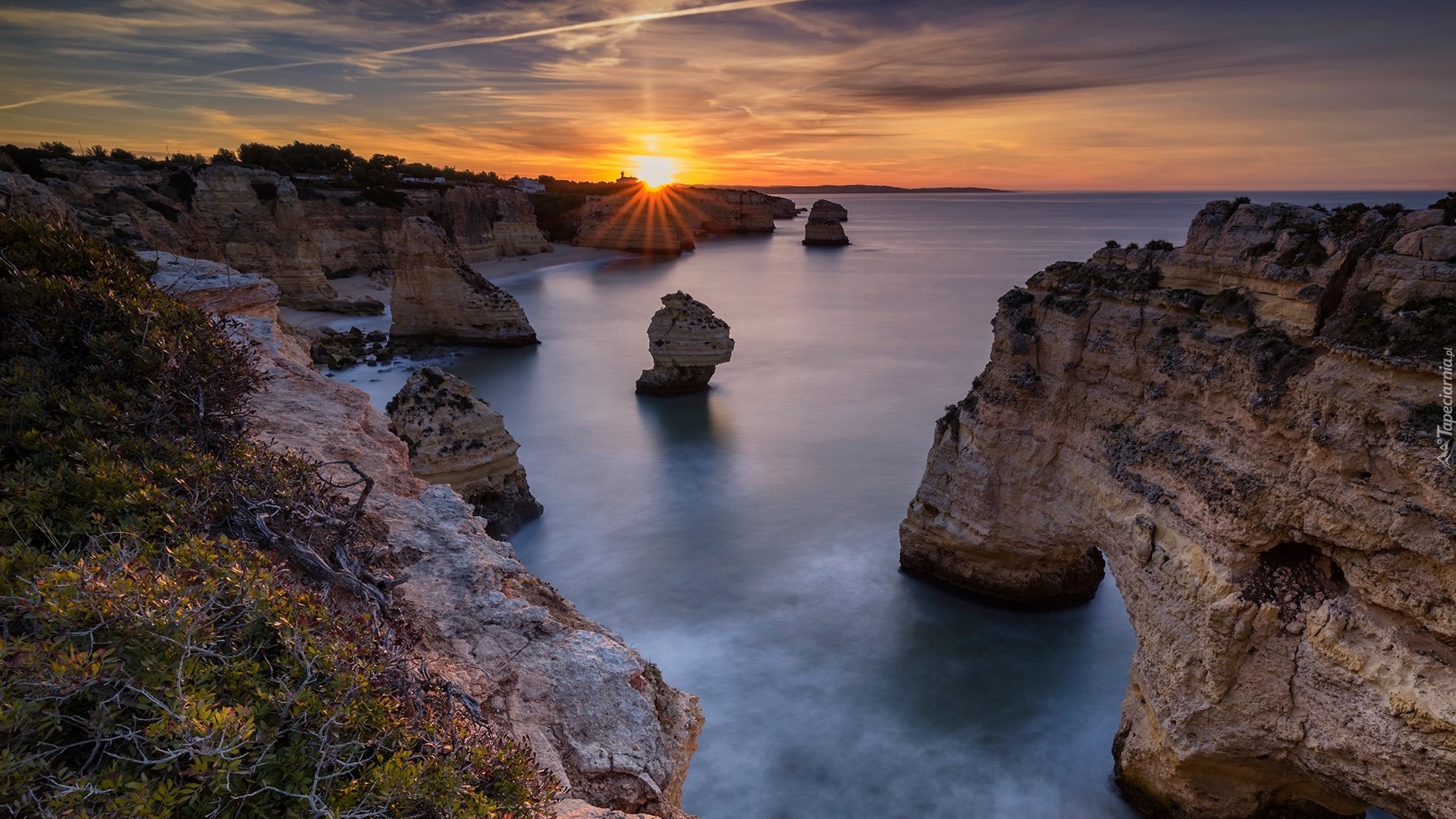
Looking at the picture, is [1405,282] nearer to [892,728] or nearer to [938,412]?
[892,728]

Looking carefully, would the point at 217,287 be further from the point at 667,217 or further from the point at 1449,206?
the point at 667,217

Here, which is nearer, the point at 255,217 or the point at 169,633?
the point at 169,633

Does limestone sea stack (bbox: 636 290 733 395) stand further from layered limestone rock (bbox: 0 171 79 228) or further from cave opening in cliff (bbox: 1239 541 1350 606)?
cave opening in cliff (bbox: 1239 541 1350 606)

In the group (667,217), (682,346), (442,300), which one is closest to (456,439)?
(682,346)

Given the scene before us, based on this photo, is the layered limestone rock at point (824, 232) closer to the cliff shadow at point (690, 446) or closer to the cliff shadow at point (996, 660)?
the cliff shadow at point (690, 446)

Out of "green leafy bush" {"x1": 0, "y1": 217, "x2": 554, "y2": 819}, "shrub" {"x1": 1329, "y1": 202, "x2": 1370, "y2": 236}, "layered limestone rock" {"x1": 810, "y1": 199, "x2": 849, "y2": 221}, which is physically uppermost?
"layered limestone rock" {"x1": 810, "y1": 199, "x2": 849, "y2": 221}

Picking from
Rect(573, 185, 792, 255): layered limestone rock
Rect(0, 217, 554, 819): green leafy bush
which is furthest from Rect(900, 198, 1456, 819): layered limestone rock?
Rect(573, 185, 792, 255): layered limestone rock

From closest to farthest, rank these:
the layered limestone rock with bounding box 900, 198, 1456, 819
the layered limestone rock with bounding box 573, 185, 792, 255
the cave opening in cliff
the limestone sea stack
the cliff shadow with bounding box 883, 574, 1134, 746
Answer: the layered limestone rock with bounding box 900, 198, 1456, 819, the cave opening in cliff, the cliff shadow with bounding box 883, 574, 1134, 746, the limestone sea stack, the layered limestone rock with bounding box 573, 185, 792, 255

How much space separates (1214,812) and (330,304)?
40.1 m

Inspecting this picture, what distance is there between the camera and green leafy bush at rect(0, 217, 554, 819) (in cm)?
237

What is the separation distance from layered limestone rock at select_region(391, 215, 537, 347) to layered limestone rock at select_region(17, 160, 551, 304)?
1.94 feet

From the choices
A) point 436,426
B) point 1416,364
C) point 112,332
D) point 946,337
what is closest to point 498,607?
point 112,332

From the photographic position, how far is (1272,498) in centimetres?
664

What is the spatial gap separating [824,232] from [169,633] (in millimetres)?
93294
